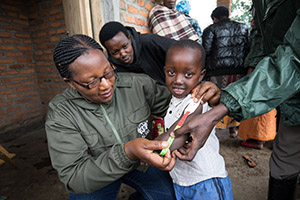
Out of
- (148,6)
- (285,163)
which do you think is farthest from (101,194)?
(148,6)

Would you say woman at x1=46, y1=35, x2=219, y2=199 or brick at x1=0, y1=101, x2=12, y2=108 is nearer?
woman at x1=46, y1=35, x2=219, y2=199

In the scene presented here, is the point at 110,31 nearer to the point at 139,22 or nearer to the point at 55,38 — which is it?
the point at 139,22

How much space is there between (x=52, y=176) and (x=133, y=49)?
2.02 metres

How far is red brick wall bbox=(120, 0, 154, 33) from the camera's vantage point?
238 centimetres

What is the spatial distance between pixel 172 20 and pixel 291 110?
2.08 meters

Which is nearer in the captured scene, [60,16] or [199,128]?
[199,128]

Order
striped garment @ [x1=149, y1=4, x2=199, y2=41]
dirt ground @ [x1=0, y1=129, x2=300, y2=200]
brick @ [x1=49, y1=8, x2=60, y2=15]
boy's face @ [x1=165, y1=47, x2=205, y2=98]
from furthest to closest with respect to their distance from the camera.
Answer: brick @ [x1=49, y1=8, x2=60, y2=15] → striped garment @ [x1=149, y1=4, x2=199, y2=41] → dirt ground @ [x1=0, y1=129, x2=300, y2=200] → boy's face @ [x1=165, y1=47, x2=205, y2=98]

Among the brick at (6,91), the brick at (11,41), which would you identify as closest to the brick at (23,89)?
the brick at (6,91)

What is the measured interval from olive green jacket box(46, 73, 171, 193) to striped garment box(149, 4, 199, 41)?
1481 millimetres

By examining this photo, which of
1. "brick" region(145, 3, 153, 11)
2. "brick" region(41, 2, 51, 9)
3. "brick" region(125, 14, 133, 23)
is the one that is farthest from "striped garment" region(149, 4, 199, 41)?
"brick" region(41, 2, 51, 9)

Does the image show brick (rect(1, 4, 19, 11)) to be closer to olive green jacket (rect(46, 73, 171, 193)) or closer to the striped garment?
the striped garment

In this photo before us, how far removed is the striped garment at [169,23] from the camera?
2764 millimetres

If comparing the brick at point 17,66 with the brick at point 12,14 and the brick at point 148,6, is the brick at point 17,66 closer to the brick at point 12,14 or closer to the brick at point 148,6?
the brick at point 12,14

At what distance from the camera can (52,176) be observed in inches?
98.1
